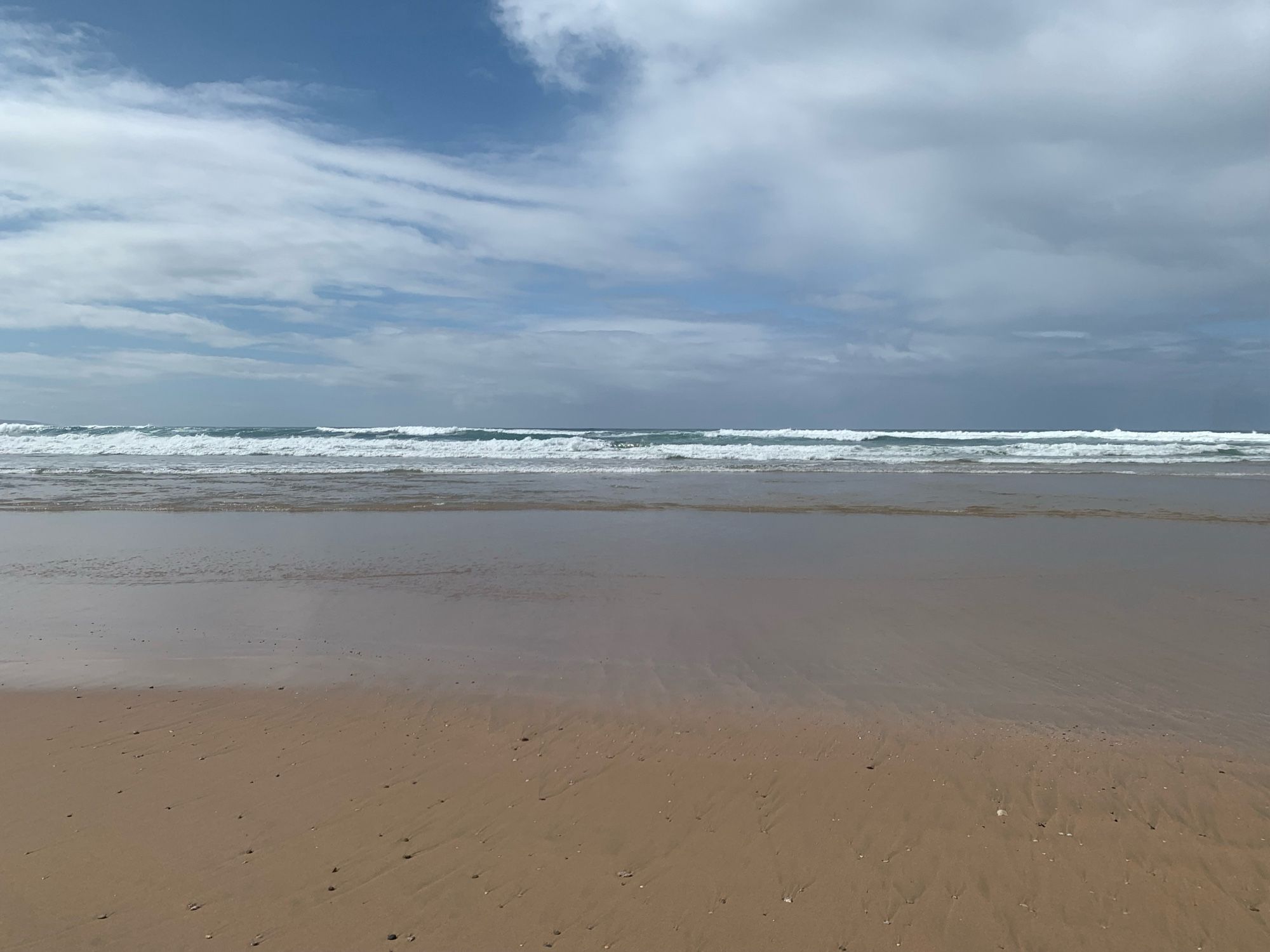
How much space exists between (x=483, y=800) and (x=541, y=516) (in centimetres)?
1066

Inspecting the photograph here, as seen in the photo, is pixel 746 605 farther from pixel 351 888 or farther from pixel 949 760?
pixel 351 888

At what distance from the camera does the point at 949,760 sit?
434cm

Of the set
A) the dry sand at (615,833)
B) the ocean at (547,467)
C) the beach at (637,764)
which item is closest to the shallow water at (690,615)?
the beach at (637,764)

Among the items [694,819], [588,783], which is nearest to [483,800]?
[588,783]

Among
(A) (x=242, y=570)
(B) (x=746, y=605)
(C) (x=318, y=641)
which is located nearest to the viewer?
(C) (x=318, y=641)

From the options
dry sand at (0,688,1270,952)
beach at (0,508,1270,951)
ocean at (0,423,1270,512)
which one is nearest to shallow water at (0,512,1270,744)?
beach at (0,508,1270,951)

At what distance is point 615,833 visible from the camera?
12.0ft

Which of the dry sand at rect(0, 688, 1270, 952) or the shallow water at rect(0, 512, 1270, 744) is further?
the shallow water at rect(0, 512, 1270, 744)

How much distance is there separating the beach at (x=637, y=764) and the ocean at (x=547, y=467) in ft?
28.0

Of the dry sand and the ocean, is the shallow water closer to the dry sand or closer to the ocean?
the dry sand

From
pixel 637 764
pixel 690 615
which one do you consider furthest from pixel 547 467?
pixel 637 764

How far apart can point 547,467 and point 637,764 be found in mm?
23789

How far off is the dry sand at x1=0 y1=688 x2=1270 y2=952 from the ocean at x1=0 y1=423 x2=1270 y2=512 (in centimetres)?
1144

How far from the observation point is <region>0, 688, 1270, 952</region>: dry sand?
10.0 ft
